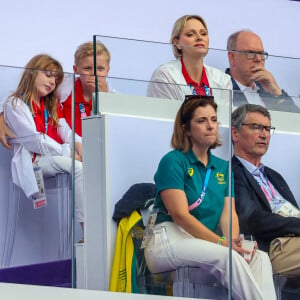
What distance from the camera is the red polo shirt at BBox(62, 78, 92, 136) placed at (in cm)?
580

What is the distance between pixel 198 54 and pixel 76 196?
2.98ft

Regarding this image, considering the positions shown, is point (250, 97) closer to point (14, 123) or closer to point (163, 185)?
point (163, 185)

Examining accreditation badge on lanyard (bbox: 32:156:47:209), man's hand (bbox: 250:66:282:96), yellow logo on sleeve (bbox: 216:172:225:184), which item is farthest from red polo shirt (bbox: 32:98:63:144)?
man's hand (bbox: 250:66:282:96)

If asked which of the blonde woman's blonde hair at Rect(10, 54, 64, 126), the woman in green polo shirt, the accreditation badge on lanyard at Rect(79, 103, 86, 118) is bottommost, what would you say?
the woman in green polo shirt

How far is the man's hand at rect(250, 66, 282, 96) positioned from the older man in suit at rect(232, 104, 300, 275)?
0.28 m

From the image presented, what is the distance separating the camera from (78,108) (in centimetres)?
584

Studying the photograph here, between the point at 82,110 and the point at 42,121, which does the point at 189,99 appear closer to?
the point at 82,110

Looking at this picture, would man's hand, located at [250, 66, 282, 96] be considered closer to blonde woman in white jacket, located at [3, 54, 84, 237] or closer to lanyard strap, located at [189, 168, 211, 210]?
lanyard strap, located at [189, 168, 211, 210]

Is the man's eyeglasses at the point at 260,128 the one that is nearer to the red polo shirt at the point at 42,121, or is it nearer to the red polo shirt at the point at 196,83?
the red polo shirt at the point at 196,83

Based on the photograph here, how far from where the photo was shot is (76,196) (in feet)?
19.0

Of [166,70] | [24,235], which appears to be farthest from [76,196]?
[166,70]

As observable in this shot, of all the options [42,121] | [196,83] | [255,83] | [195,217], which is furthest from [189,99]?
[255,83]

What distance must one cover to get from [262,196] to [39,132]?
939 millimetres

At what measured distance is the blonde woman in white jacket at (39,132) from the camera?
5766 mm
